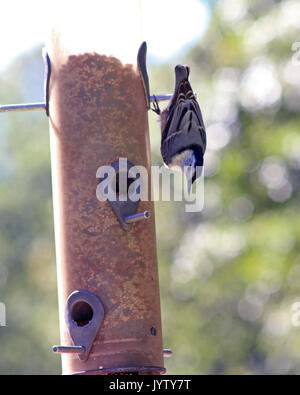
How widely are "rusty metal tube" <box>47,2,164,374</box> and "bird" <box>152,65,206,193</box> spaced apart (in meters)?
0.56

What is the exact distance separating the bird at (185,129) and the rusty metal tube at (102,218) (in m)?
0.56

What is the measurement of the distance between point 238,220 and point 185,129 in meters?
8.92

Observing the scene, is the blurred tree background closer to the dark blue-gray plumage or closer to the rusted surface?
the dark blue-gray plumage

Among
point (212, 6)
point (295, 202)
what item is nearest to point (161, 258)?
point (295, 202)

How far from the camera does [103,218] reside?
663 centimetres

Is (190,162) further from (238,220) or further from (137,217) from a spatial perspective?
(238,220)

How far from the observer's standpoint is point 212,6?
60.8 feet

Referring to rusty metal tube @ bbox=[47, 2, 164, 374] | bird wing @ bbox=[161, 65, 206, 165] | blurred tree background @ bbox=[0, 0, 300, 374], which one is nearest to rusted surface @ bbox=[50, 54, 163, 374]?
rusty metal tube @ bbox=[47, 2, 164, 374]

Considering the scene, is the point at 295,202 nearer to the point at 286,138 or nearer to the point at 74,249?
the point at 286,138

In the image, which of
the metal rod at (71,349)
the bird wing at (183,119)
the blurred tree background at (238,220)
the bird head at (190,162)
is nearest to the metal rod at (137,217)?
the metal rod at (71,349)

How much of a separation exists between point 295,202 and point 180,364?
4148 mm

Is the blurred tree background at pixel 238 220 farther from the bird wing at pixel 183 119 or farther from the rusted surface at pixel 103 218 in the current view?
the rusted surface at pixel 103 218

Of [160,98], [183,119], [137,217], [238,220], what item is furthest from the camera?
[238,220]

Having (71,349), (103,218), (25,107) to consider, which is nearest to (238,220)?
(25,107)
